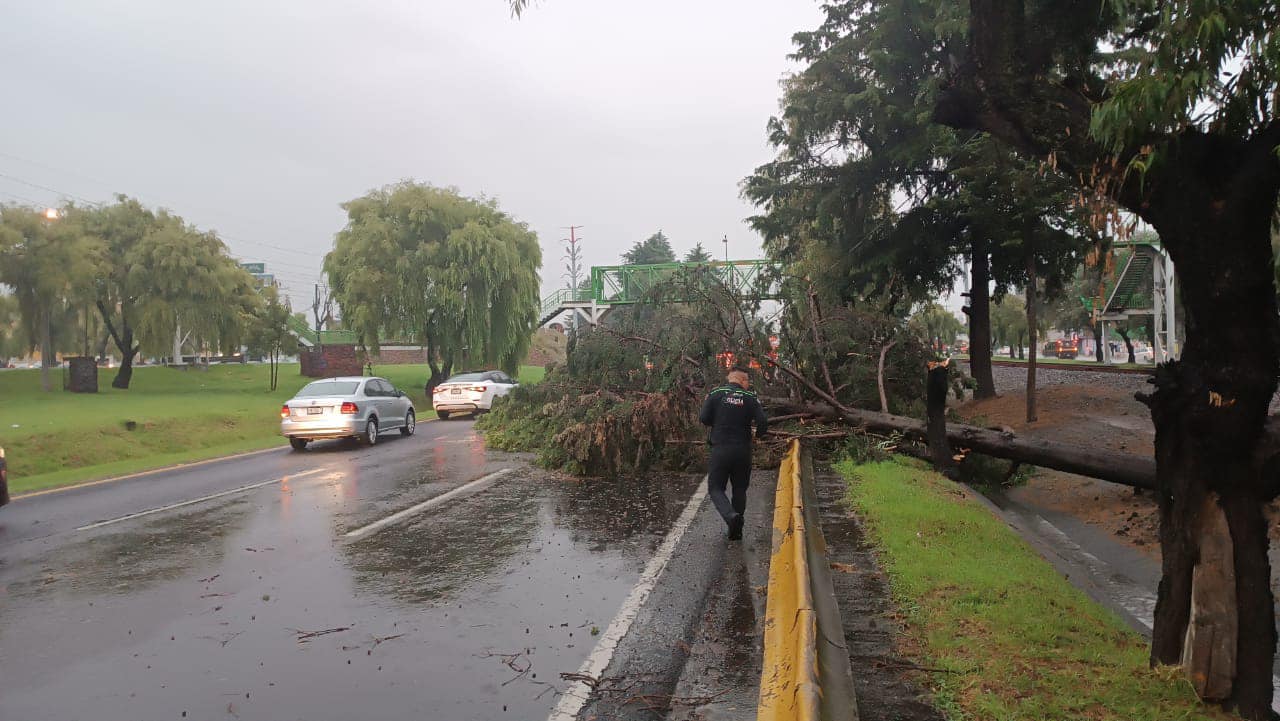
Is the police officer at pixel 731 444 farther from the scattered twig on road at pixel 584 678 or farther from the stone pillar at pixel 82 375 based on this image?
the stone pillar at pixel 82 375

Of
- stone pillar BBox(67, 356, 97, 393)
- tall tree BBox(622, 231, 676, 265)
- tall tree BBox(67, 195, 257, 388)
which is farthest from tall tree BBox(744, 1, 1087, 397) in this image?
tall tree BBox(622, 231, 676, 265)

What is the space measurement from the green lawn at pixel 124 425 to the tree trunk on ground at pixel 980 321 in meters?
17.4

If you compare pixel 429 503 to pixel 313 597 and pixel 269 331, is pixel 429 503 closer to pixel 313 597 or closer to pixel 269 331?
pixel 313 597

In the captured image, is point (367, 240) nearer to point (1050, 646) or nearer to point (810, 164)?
point (810, 164)

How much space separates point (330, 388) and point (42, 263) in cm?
1853

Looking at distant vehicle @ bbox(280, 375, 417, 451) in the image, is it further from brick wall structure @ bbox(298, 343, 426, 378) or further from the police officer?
brick wall structure @ bbox(298, 343, 426, 378)

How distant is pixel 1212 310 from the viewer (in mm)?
4070

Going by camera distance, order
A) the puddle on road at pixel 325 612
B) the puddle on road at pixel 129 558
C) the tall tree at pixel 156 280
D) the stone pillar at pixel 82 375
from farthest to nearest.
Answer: the tall tree at pixel 156 280, the stone pillar at pixel 82 375, the puddle on road at pixel 129 558, the puddle on road at pixel 325 612

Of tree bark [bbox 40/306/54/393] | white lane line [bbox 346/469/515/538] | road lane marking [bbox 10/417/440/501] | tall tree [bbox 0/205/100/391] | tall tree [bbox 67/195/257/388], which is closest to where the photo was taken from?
white lane line [bbox 346/469/515/538]

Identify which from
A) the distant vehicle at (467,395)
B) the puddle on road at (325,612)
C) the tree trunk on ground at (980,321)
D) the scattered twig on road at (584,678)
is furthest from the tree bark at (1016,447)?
the distant vehicle at (467,395)

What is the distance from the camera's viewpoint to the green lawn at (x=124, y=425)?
16766 mm

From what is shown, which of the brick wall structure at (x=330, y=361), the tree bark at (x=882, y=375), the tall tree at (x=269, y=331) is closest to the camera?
the tree bark at (x=882, y=375)

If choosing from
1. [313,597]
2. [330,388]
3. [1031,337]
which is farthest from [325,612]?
[1031,337]

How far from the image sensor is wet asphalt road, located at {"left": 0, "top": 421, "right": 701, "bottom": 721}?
14.2ft
